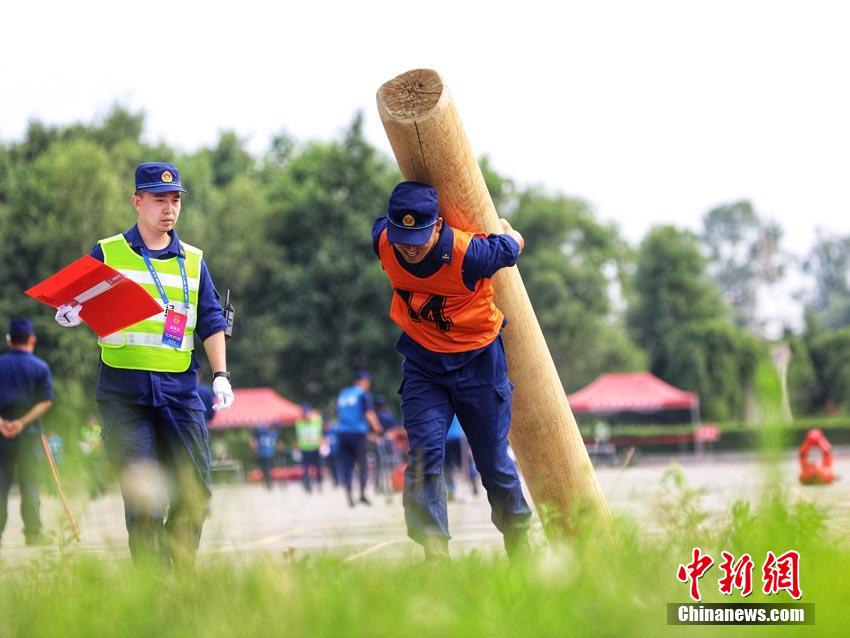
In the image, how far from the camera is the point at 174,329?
18.5 ft

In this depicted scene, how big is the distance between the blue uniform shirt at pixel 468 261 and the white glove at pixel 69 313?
138 centimetres

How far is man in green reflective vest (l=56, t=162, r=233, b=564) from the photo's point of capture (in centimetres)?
552

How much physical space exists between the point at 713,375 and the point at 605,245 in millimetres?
8139

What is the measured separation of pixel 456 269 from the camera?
518 cm

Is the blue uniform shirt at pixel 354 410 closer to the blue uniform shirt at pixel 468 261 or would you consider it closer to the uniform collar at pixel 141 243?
the uniform collar at pixel 141 243

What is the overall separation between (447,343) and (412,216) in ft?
1.89

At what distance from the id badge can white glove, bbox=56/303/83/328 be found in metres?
0.36

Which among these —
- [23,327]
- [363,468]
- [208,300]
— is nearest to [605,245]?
[363,468]

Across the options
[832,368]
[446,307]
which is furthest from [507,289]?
[832,368]

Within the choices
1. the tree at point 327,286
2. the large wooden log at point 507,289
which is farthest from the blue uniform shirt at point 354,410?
the tree at point 327,286

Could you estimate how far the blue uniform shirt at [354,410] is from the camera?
17.7 m

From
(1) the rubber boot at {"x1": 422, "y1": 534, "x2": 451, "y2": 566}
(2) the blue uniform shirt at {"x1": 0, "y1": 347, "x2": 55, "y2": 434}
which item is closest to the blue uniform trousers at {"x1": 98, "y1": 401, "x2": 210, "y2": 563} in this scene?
(1) the rubber boot at {"x1": 422, "y1": 534, "x2": 451, "y2": 566}

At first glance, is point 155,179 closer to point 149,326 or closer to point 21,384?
point 149,326

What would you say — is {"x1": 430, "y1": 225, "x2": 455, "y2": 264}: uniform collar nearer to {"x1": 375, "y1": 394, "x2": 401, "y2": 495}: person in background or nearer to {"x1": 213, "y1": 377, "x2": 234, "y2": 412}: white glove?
{"x1": 213, "y1": 377, "x2": 234, "y2": 412}: white glove
